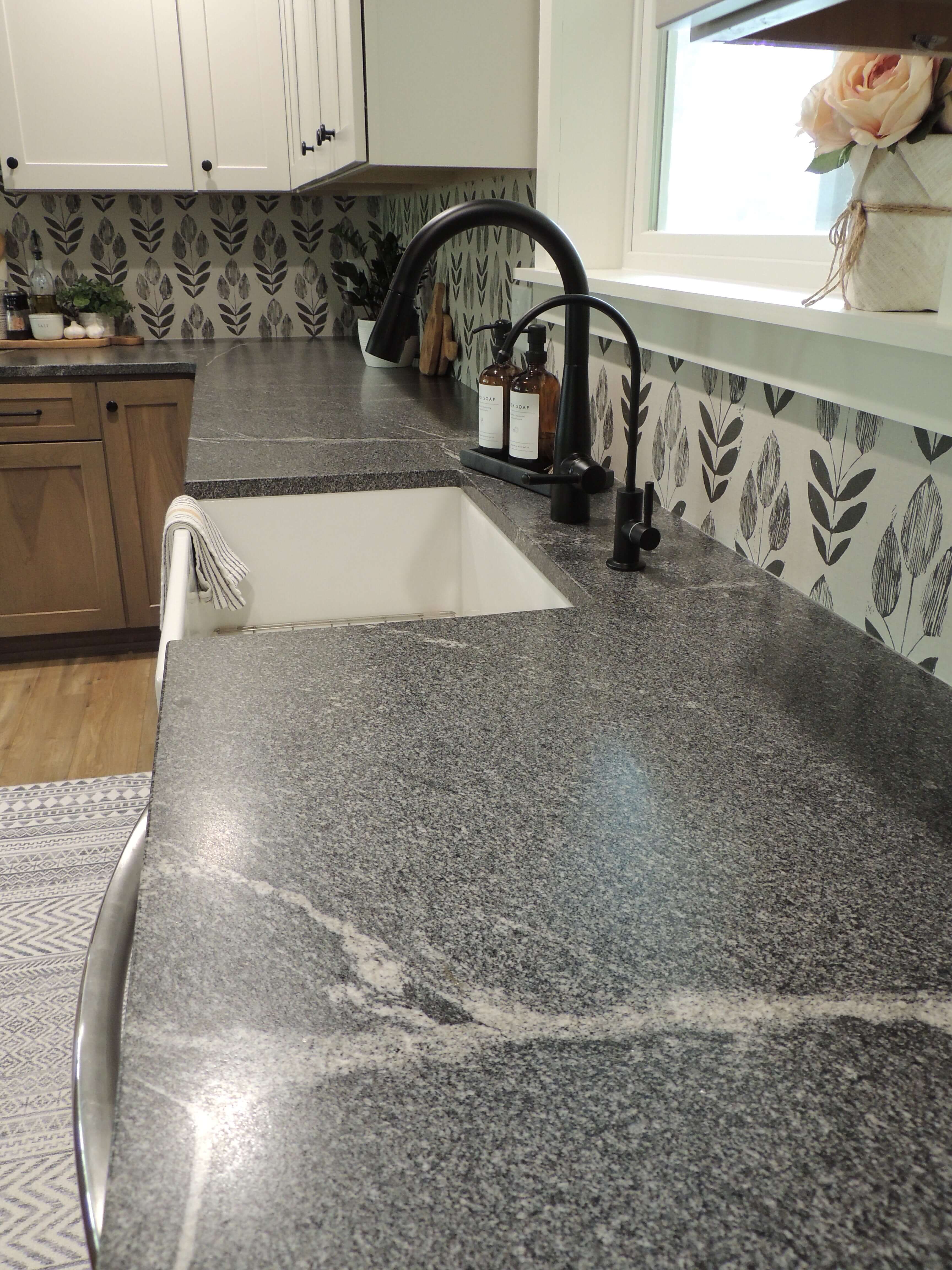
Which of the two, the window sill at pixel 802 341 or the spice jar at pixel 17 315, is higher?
the window sill at pixel 802 341

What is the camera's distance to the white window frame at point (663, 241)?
1152 millimetres

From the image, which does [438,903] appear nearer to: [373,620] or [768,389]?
[768,389]

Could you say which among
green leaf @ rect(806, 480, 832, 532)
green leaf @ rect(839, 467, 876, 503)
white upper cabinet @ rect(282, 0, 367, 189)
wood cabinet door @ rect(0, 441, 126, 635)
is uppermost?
white upper cabinet @ rect(282, 0, 367, 189)

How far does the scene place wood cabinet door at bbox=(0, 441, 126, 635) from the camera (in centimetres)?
285

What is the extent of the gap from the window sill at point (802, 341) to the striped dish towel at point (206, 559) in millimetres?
634

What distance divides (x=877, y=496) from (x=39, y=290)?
3.13m

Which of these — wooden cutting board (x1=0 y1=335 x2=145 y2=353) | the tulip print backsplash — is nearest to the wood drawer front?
wooden cutting board (x1=0 y1=335 x2=145 y2=353)

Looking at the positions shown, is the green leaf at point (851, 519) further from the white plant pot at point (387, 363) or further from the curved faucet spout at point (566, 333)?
the white plant pot at point (387, 363)

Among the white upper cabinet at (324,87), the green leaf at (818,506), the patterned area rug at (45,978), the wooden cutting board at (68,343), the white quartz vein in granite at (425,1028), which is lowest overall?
the patterned area rug at (45,978)

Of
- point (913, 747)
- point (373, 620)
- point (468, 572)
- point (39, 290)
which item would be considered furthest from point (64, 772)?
point (913, 747)

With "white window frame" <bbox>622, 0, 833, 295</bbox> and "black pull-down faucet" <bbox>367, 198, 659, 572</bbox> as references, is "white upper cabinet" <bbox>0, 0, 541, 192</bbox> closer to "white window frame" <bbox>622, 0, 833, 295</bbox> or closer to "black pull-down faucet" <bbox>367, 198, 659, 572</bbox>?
"white window frame" <bbox>622, 0, 833, 295</bbox>

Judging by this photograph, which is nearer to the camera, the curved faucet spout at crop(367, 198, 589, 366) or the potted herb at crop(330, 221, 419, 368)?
the curved faucet spout at crop(367, 198, 589, 366)

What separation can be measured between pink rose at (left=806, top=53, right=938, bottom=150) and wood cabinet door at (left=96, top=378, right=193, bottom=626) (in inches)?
92.6

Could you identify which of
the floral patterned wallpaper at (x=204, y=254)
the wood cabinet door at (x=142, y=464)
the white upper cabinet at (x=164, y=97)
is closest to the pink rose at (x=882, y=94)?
the white upper cabinet at (x=164, y=97)
